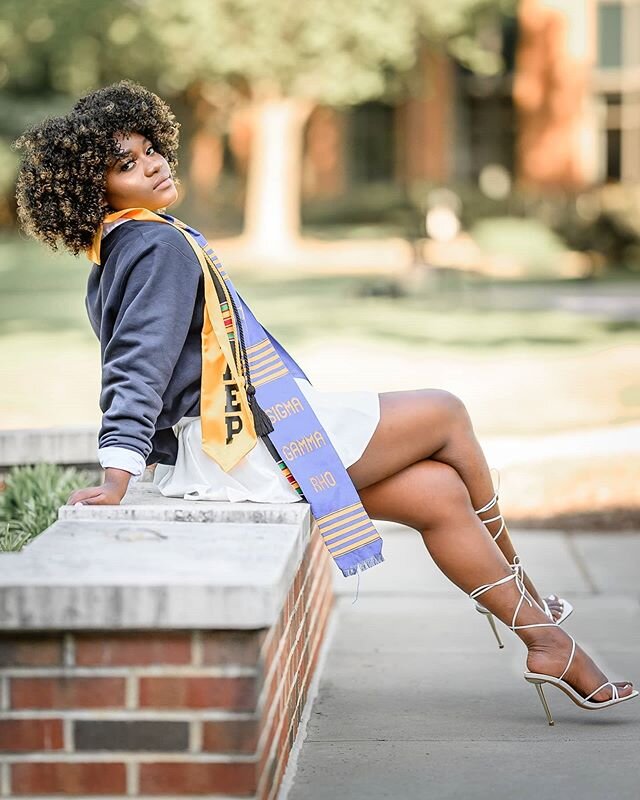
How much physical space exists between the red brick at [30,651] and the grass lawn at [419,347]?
3748mm

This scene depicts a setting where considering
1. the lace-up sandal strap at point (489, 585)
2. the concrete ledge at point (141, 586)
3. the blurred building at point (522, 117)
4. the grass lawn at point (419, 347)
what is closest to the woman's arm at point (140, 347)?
the concrete ledge at point (141, 586)

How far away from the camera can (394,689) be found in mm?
3980

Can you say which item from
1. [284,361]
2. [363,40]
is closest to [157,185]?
[284,361]

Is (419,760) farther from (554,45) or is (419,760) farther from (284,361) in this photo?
(554,45)

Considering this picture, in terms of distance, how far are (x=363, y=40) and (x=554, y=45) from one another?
722cm

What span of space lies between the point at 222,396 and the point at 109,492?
403 mm

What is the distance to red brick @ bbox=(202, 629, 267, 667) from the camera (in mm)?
2607

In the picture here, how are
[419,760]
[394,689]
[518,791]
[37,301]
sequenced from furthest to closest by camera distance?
[37,301] → [394,689] → [419,760] → [518,791]

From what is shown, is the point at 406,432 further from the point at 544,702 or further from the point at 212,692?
the point at 212,692

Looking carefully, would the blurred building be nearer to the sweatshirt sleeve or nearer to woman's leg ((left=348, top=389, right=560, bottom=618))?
woman's leg ((left=348, top=389, right=560, bottom=618))

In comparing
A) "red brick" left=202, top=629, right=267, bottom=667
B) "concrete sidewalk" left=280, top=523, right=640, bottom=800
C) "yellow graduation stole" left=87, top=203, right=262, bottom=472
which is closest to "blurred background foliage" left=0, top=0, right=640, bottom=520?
"concrete sidewalk" left=280, top=523, right=640, bottom=800

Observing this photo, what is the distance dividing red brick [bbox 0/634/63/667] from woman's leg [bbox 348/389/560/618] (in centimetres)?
115

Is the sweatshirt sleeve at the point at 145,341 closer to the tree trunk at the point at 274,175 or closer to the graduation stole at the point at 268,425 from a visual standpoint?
the graduation stole at the point at 268,425

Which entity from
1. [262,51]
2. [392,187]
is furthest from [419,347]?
[392,187]
